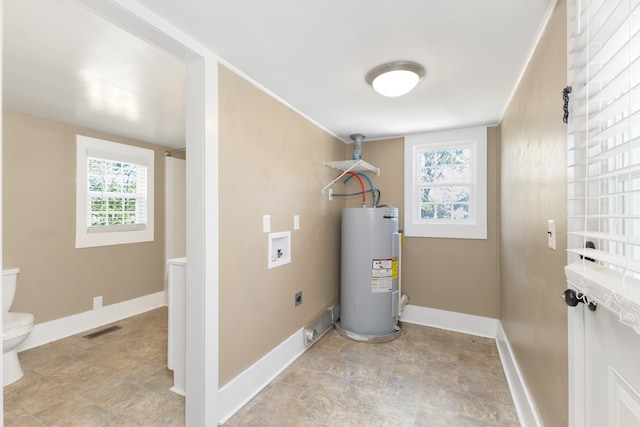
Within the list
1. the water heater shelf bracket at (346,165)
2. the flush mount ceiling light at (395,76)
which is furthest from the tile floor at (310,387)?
the flush mount ceiling light at (395,76)

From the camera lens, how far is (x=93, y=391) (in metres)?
2.08

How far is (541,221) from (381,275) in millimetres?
1578

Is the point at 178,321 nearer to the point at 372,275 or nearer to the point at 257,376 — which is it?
the point at 257,376

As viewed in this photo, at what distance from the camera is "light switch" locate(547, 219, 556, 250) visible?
1.27 m

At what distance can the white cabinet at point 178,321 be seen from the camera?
2.04 m

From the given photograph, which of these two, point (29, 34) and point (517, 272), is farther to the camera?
point (517, 272)

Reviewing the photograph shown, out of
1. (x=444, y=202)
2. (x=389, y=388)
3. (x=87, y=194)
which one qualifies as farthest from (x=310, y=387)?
(x=87, y=194)

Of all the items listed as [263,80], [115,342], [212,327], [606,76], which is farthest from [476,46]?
[115,342]

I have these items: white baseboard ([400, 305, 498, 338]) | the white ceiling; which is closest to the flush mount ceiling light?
the white ceiling

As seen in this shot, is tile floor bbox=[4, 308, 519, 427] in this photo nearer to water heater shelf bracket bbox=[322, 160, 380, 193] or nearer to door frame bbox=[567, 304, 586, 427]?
door frame bbox=[567, 304, 586, 427]

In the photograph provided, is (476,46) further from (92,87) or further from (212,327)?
(92,87)

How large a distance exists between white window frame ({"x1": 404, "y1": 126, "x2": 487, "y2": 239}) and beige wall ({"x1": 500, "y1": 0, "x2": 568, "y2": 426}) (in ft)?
2.68

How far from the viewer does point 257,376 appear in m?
2.06

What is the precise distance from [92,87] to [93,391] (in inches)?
85.5
